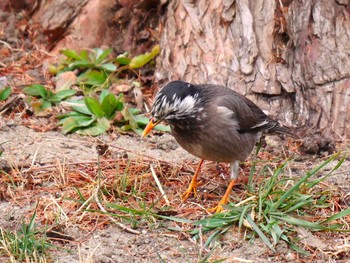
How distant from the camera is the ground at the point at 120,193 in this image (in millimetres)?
5969

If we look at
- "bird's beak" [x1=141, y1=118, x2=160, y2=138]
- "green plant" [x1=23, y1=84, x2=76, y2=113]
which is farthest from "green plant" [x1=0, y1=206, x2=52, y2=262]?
"green plant" [x1=23, y1=84, x2=76, y2=113]

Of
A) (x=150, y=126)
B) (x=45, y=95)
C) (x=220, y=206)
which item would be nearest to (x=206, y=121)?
(x=150, y=126)

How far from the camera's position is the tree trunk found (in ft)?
26.2

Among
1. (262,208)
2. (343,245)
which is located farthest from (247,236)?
(343,245)

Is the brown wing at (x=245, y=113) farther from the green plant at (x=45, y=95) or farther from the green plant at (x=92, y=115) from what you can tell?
the green plant at (x=45, y=95)

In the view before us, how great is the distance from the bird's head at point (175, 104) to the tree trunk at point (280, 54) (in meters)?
1.50

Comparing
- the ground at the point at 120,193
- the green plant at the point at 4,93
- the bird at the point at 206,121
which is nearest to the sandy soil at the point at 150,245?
the ground at the point at 120,193

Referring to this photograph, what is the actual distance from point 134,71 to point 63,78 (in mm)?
885

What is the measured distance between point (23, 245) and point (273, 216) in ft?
6.53

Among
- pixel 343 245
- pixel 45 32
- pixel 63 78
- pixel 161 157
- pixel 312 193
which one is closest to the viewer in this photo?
pixel 343 245

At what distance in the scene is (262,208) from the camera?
249 inches

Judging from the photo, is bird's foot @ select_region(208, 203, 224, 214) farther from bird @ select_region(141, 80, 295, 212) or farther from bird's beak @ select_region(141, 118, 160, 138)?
bird's beak @ select_region(141, 118, 160, 138)

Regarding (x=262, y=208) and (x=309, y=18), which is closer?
(x=262, y=208)

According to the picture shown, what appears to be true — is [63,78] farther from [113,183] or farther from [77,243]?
[77,243]
